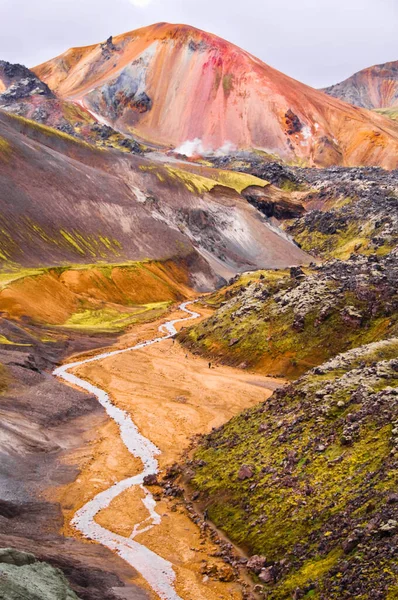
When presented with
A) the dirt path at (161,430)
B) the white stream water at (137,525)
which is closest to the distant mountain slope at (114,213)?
the dirt path at (161,430)

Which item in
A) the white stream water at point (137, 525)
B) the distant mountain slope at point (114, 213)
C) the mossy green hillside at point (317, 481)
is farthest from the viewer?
the distant mountain slope at point (114, 213)

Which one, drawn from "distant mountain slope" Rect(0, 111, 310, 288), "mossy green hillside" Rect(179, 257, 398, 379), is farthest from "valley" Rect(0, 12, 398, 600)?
"distant mountain slope" Rect(0, 111, 310, 288)

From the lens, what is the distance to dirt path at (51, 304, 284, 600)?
27.2 m

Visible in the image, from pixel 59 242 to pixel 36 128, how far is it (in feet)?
171

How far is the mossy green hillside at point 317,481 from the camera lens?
22312mm

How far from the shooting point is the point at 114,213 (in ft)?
448

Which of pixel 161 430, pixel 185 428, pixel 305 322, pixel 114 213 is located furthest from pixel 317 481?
pixel 114 213

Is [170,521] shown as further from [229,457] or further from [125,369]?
[125,369]

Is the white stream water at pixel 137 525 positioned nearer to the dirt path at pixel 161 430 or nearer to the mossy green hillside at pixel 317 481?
the dirt path at pixel 161 430

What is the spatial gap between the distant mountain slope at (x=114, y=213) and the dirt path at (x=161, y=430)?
4070 cm

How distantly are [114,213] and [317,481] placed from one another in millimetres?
113804

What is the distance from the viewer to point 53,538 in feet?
90.8

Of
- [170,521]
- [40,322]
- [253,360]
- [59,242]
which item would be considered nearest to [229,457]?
[170,521]

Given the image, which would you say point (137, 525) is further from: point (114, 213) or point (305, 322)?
point (114, 213)
